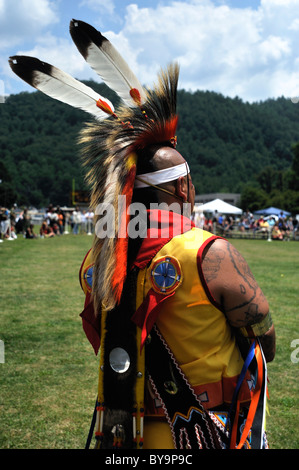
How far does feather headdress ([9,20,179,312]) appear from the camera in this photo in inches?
72.6

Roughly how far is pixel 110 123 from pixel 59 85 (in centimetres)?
36

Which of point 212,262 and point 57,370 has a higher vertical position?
point 212,262

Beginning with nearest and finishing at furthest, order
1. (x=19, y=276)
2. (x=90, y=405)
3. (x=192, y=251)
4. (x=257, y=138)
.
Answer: (x=192, y=251), (x=90, y=405), (x=19, y=276), (x=257, y=138)

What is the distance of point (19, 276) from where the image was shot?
11.2m

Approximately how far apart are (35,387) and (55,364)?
64cm

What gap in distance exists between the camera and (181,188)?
6.49 feet

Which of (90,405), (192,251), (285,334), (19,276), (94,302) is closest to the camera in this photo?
(192,251)

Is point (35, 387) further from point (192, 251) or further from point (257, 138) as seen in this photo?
point (257, 138)

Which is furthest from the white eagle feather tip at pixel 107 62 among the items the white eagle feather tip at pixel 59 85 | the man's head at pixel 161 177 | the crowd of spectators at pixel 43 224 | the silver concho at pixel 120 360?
the crowd of spectators at pixel 43 224

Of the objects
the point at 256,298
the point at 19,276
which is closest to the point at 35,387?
the point at 256,298

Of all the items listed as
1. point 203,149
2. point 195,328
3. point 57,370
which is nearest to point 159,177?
point 195,328

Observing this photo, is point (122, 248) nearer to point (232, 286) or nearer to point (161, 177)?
point (161, 177)

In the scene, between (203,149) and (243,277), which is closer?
(243,277)

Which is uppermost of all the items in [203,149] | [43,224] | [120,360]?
[203,149]
